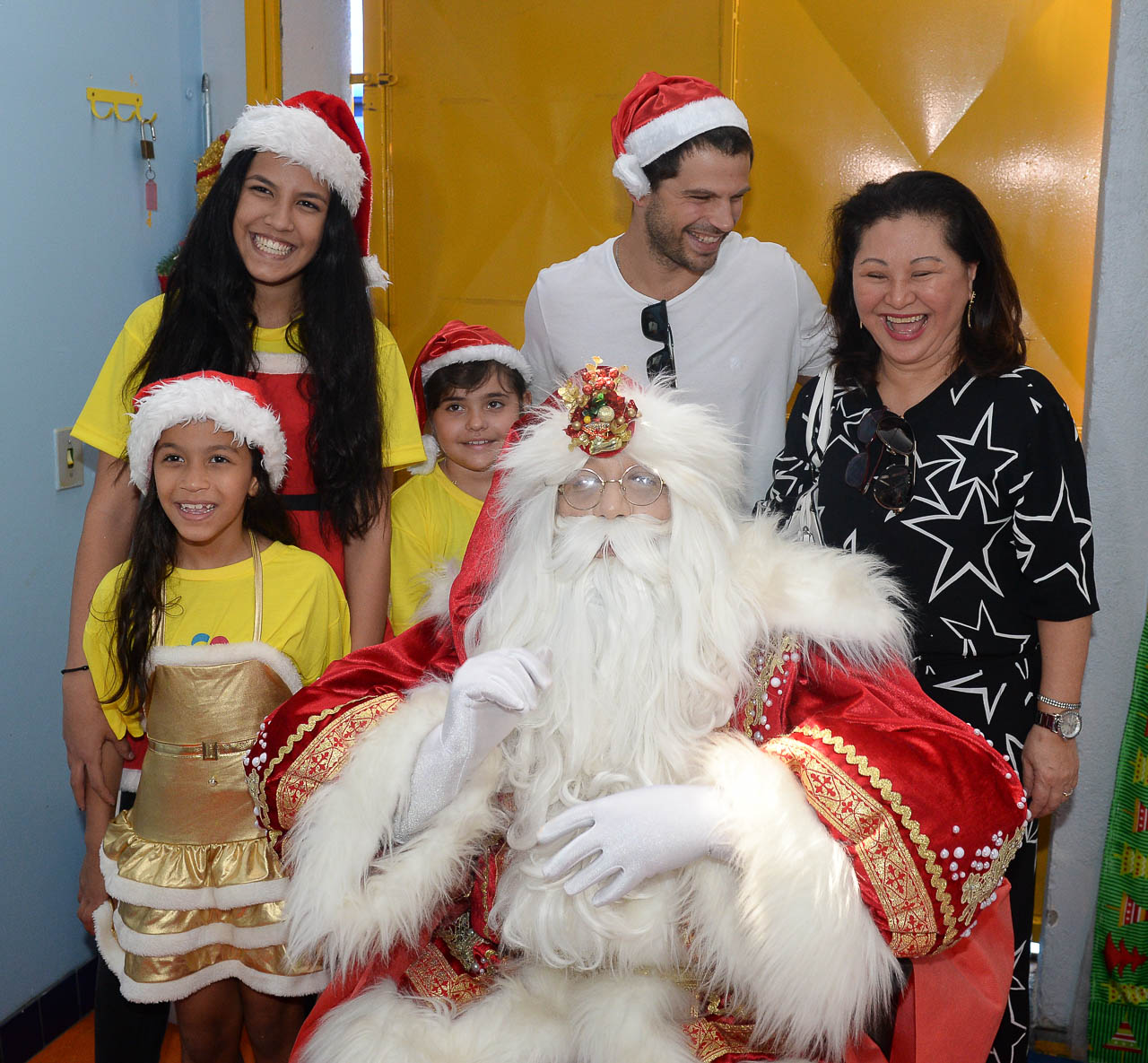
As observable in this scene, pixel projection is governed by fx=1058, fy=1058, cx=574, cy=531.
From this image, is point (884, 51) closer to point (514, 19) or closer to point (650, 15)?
point (650, 15)

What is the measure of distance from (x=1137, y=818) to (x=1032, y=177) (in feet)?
5.55

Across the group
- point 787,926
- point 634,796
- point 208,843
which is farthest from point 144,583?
point 787,926

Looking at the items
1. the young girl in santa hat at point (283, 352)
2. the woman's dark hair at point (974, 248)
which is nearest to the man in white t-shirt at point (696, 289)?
the woman's dark hair at point (974, 248)

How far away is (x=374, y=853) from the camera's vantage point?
1722 mm

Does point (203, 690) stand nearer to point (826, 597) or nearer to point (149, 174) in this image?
point (826, 597)

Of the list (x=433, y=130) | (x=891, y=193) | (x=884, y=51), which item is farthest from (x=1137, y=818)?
(x=433, y=130)

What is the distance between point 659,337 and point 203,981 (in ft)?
5.77

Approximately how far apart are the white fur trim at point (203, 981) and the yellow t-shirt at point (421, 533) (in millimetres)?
830

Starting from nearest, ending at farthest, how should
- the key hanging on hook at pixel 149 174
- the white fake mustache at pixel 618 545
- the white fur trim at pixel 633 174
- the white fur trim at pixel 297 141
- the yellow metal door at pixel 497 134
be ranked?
the white fake mustache at pixel 618 545 < the white fur trim at pixel 297 141 < the white fur trim at pixel 633 174 < the key hanging on hook at pixel 149 174 < the yellow metal door at pixel 497 134

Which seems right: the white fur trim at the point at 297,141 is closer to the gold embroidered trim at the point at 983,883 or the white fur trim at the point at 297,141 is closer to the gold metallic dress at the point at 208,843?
the gold metallic dress at the point at 208,843

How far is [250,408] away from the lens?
7.11 ft

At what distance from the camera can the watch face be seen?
82.6 inches

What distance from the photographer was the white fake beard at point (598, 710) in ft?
5.54

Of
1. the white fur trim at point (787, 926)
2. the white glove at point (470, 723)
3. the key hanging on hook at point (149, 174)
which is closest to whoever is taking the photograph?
the white fur trim at point (787, 926)
